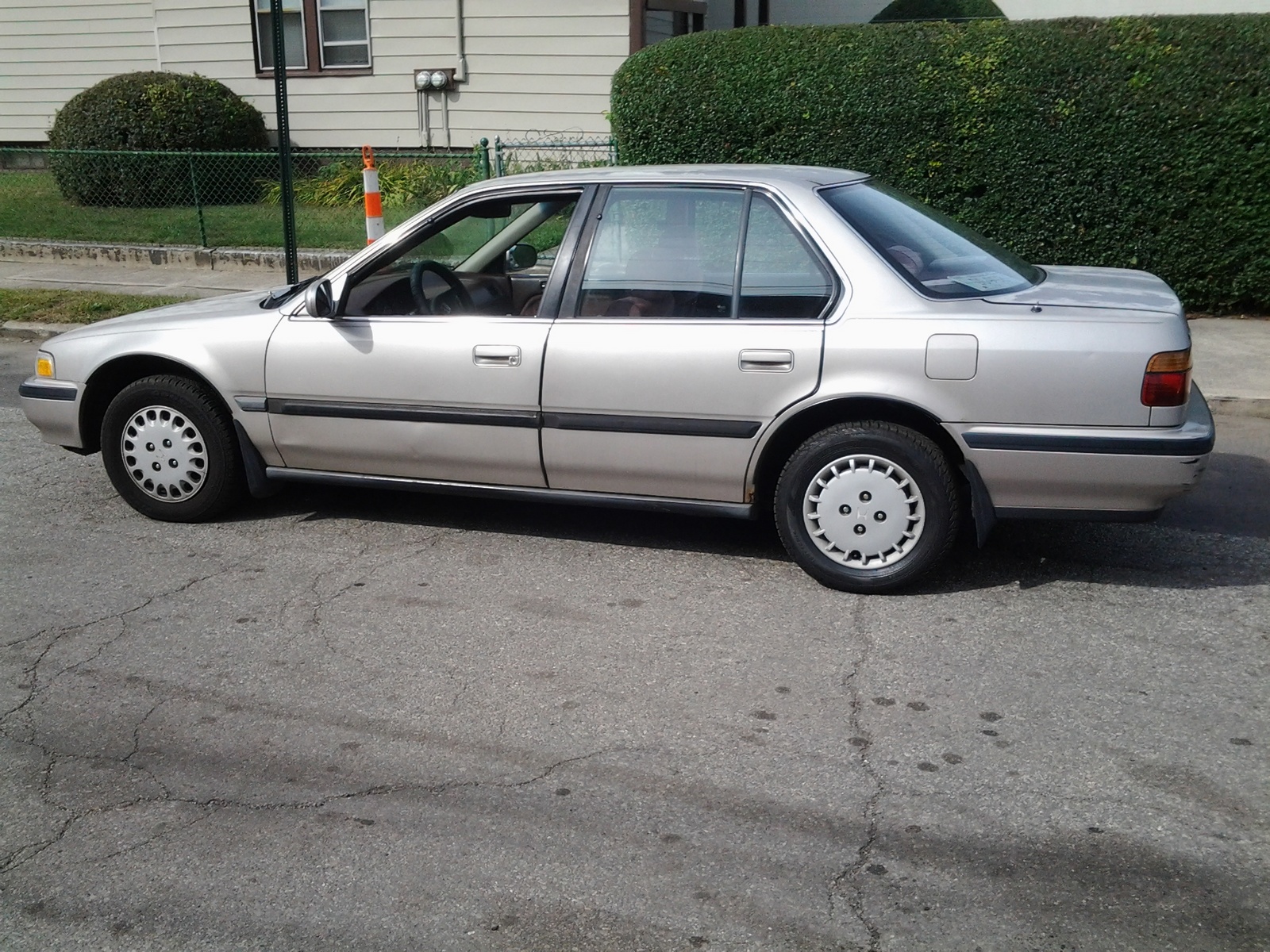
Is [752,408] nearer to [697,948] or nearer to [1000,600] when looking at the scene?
[1000,600]

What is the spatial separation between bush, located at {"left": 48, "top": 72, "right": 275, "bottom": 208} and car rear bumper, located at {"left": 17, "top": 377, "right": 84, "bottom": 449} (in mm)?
9594

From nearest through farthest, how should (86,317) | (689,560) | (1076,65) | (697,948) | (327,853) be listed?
(697,948) < (327,853) < (689,560) < (1076,65) < (86,317)

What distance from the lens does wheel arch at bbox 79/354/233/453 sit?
19.0ft

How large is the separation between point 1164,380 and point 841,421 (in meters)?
1.18

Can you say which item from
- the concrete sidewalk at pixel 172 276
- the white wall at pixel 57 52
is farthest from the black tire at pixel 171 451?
the white wall at pixel 57 52

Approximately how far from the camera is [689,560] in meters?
5.44

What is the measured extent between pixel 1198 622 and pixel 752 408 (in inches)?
72.4

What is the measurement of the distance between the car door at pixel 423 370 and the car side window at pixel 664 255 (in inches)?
7.8

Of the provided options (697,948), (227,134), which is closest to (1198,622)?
(697,948)

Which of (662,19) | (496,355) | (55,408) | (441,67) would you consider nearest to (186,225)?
(441,67)

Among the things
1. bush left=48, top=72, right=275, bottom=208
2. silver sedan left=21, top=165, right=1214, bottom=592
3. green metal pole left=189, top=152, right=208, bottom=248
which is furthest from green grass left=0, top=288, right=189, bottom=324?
silver sedan left=21, top=165, right=1214, bottom=592

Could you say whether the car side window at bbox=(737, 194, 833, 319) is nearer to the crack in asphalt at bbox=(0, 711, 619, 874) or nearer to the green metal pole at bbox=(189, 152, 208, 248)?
the crack in asphalt at bbox=(0, 711, 619, 874)

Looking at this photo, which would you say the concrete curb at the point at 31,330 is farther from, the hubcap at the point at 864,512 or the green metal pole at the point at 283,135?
the hubcap at the point at 864,512

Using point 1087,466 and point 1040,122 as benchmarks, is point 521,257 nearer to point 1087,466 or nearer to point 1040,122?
point 1087,466
